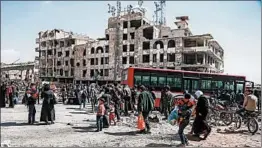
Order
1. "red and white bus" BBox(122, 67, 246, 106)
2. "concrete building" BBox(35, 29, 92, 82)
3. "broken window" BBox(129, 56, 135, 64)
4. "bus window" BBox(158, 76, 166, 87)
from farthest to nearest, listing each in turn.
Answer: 1. "concrete building" BBox(35, 29, 92, 82)
2. "broken window" BBox(129, 56, 135, 64)
3. "bus window" BBox(158, 76, 166, 87)
4. "red and white bus" BBox(122, 67, 246, 106)

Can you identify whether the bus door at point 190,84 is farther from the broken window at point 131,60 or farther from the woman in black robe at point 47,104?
the broken window at point 131,60

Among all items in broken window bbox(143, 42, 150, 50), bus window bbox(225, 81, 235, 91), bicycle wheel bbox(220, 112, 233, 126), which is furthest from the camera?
broken window bbox(143, 42, 150, 50)

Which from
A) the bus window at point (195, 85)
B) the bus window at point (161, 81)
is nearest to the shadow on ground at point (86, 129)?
the bus window at point (161, 81)

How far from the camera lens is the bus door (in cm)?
2153

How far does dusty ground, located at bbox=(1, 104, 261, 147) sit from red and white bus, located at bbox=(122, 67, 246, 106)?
831 centimetres

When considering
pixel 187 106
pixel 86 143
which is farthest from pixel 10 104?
pixel 187 106

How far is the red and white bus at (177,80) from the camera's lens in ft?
67.9

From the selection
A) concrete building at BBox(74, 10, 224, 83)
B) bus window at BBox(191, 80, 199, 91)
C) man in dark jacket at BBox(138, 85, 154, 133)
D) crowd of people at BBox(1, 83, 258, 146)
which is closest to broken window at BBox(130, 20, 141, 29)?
concrete building at BBox(74, 10, 224, 83)

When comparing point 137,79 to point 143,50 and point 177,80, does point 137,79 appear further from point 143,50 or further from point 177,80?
point 143,50

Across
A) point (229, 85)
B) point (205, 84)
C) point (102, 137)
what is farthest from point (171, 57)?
point (102, 137)

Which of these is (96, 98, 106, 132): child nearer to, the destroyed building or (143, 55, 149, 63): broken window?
the destroyed building

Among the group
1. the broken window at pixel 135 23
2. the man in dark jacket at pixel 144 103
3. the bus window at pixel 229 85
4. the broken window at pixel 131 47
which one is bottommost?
the man in dark jacket at pixel 144 103

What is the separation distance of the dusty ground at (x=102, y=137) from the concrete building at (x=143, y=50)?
33715 millimetres

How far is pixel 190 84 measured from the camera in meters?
21.7
